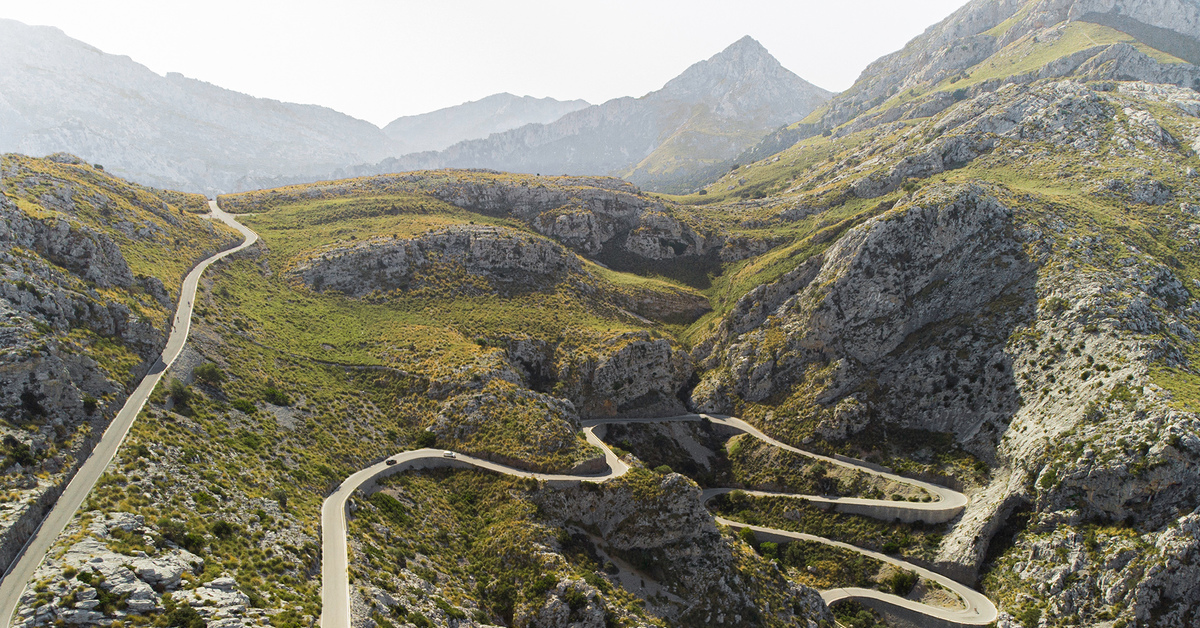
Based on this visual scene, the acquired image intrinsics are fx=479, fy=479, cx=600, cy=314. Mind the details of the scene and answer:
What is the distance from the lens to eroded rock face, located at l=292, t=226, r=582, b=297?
334ft

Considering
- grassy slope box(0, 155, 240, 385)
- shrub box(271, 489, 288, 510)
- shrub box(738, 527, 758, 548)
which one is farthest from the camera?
shrub box(738, 527, 758, 548)

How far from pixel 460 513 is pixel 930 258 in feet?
314

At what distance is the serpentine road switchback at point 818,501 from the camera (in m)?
43.8

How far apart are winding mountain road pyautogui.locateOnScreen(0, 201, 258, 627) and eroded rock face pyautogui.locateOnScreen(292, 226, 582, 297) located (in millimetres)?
32721

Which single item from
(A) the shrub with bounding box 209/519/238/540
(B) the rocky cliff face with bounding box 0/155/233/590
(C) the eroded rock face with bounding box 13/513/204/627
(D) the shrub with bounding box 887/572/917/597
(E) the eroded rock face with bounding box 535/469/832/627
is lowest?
(D) the shrub with bounding box 887/572/917/597

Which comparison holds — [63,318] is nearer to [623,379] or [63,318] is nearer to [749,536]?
[623,379]

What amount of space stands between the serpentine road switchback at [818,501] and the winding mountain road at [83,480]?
56.5 feet

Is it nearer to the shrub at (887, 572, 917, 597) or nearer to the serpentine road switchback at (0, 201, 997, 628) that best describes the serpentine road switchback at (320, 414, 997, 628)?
the serpentine road switchback at (0, 201, 997, 628)

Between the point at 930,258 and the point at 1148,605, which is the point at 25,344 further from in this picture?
the point at 930,258

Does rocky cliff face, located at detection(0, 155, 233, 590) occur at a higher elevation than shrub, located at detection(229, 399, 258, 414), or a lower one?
higher

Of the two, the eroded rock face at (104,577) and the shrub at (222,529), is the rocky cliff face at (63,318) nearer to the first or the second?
the eroded rock face at (104,577)

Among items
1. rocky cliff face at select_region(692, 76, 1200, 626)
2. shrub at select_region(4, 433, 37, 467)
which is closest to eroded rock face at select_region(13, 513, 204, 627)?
shrub at select_region(4, 433, 37, 467)

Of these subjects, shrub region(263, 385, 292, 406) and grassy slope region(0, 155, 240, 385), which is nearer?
grassy slope region(0, 155, 240, 385)

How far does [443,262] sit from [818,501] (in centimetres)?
9100
